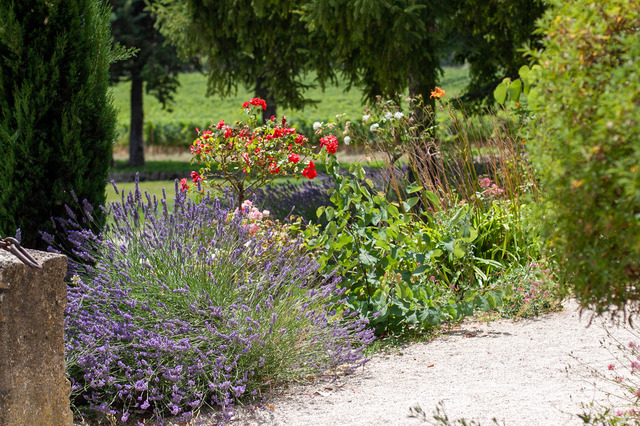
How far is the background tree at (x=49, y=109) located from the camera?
3.83m

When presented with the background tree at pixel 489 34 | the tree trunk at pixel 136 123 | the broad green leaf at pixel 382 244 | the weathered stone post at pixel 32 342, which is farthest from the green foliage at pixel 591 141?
the tree trunk at pixel 136 123

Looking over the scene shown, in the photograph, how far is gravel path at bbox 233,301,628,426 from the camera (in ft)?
9.15

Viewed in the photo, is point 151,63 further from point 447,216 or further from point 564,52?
point 564,52

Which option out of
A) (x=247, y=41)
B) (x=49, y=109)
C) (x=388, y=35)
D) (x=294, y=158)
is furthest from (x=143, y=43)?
(x=49, y=109)

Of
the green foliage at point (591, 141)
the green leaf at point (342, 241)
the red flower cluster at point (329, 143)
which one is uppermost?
the green foliage at point (591, 141)

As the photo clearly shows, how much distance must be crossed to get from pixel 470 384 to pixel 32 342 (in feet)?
6.61

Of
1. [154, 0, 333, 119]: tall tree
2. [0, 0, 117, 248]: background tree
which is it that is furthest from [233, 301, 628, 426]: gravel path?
[154, 0, 333, 119]: tall tree

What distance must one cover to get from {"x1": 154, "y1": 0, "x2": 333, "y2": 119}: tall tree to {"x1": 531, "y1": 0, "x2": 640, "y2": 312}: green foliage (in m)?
7.32

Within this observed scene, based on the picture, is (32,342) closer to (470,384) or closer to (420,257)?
(470,384)

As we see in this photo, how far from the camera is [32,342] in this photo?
2508 mm

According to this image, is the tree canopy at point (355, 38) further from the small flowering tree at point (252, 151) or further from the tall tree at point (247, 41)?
the small flowering tree at point (252, 151)

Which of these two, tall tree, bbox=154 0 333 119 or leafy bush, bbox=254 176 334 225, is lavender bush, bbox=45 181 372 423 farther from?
tall tree, bbox=154 0 333 119

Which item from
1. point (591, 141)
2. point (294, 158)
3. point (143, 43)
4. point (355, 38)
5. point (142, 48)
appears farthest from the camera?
point (143, 43)

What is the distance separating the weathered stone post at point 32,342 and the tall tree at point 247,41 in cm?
698
